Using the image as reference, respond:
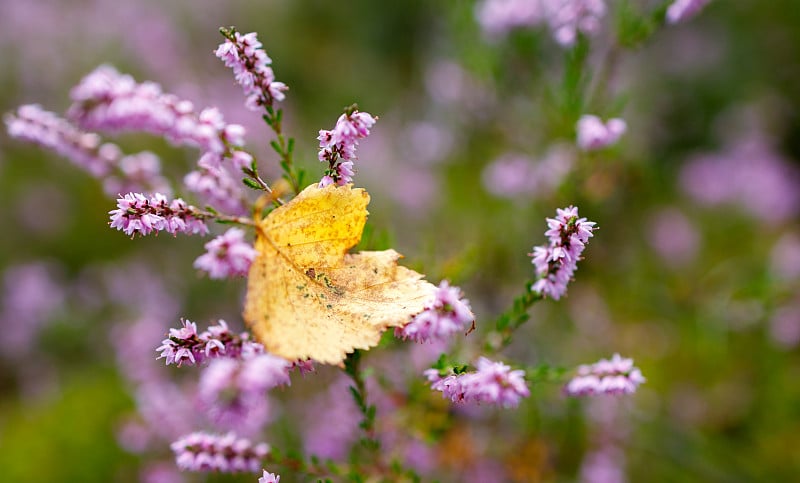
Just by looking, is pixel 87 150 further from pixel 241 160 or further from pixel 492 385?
pixel 492 385

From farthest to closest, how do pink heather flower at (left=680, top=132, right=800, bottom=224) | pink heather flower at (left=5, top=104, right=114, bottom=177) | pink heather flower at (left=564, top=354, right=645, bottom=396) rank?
pink heather flower at (left=680, top=132, right=800, bottom=224)
pink heather flower at (left=5, top=104, right=114, bottom=177)
pink heather flower at (left=564, top=354, right=645, bottom=396)

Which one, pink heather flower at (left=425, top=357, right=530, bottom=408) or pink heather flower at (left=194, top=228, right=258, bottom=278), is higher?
pink heather flower at (left=194, top=228, right=258, bottom=278)

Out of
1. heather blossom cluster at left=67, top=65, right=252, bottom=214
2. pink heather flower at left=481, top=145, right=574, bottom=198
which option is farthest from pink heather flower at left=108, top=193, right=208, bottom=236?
pink heather flower at left=481, top=145, right=574, bottom=198

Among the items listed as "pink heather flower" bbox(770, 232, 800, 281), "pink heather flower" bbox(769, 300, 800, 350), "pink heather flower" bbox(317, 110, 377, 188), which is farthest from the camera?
"pink heather flower" bbox(770, 232, 800, 281)

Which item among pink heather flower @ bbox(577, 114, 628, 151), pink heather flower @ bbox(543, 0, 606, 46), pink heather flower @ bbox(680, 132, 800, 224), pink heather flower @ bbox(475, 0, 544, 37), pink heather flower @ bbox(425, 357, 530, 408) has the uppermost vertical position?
pink heather flower @ bbox(680, 132, 800, 224)

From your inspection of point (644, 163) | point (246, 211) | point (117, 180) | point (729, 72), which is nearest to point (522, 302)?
point (246, 211)

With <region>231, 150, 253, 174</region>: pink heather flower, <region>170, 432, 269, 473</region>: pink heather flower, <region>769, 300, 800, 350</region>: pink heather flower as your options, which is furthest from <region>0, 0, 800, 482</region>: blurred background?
<region>170, 432, 269, 473</region>: pink heather flower

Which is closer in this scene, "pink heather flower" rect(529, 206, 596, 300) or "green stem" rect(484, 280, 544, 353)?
"pink heather flower" rect(529, 206, 596, 300)

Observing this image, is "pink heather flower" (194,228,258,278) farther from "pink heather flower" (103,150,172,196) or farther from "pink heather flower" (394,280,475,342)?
"pink heather flower" (103,150,172,196)

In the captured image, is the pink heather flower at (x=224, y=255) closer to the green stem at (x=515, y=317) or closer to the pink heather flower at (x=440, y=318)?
the pink heather flower at (x=440, y=318)
